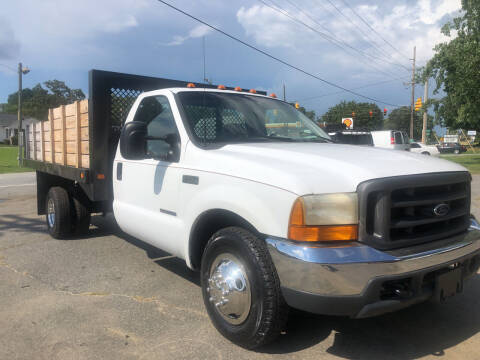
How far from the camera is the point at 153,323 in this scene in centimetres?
342

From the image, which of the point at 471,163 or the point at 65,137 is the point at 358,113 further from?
the point at 65,137

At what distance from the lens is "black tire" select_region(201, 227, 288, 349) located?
2.68 metres

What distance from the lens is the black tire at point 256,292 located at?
2678 millimetres

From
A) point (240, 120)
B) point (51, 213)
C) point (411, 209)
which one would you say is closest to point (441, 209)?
point (411, 209)

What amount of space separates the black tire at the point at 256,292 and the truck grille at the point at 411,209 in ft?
2.08

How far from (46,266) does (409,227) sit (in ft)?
13.4

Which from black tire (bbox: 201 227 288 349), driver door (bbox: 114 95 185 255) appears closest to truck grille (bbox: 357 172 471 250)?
black tire (bbox: 201 227 288 349)

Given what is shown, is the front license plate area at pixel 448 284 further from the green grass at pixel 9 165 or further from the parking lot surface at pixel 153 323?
the green grass at pixel 9 165

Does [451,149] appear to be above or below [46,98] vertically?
below

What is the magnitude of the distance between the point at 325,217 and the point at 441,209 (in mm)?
883

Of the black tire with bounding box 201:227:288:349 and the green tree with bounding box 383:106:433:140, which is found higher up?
the green tree with bounding box 383:106:433:140

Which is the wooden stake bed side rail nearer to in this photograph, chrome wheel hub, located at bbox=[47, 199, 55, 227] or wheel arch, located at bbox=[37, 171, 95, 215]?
wheel arch, located at bbox=[37, 171, 95, 215]

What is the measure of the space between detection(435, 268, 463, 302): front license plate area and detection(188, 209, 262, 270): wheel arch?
119 cm

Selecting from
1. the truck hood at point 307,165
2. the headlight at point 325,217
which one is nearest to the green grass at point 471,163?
the truck hood at point 307,165
